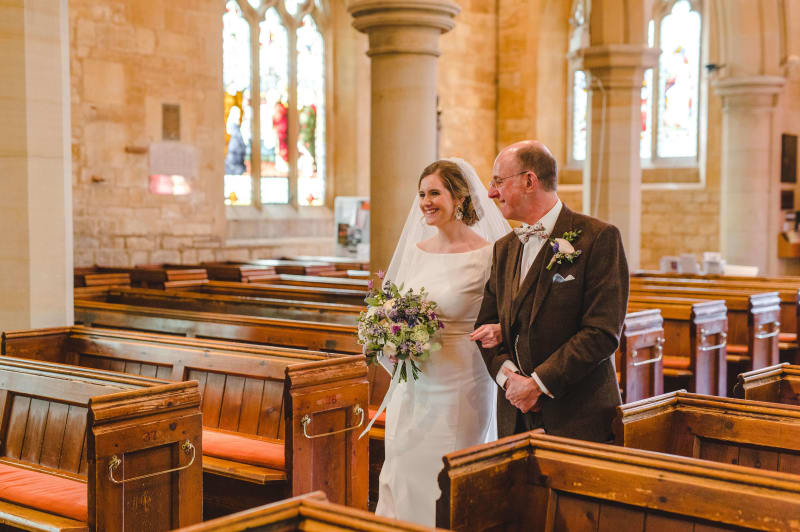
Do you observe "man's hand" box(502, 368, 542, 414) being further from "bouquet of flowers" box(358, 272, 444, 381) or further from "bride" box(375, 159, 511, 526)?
"bride" box(375, 159, 511, 526)

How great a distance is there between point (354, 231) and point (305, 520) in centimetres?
1054

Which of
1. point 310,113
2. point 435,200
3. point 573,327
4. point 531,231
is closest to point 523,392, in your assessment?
point 573,327

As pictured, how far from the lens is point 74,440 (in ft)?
11.8

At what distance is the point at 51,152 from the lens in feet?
16.2

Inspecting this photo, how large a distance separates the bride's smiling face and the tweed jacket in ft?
1.58

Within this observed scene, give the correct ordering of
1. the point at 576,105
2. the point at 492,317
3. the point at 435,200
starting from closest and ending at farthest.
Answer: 1. the point at 492,317
2. the point at 435,200
3. the point at 576,105

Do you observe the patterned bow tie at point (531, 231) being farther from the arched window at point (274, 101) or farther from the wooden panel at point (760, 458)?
the arched window at point (274, 101)

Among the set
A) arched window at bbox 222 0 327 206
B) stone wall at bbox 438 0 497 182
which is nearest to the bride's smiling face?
arched window at bbox 222 0 327 206

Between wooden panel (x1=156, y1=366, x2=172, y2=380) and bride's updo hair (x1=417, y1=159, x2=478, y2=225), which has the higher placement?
bride's updo hair (x1=417, y1=159, x2=478, y2=225)

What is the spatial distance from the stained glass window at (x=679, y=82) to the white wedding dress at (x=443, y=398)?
12.1 metres

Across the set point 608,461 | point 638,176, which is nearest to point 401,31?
point 638,176

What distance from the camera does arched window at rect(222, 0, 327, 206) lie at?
1228cm

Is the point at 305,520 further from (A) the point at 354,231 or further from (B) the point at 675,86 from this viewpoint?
(B) the point at 675,86

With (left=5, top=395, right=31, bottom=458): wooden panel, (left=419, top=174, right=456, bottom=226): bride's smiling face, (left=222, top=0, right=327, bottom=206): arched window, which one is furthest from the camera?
(left=222, top=0, right=327, bottom=206): arched window
